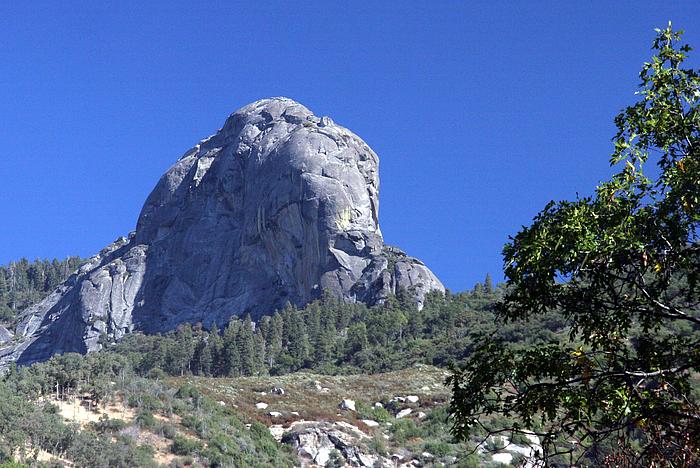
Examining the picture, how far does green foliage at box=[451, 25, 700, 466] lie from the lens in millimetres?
8102

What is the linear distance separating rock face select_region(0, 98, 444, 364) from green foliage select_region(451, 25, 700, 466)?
4318 inches

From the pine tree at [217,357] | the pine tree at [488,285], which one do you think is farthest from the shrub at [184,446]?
the pine tree at [488,285]

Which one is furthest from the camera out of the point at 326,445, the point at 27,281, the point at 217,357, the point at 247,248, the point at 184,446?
the point at 27,281

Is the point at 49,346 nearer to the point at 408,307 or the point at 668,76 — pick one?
the point at 408,307

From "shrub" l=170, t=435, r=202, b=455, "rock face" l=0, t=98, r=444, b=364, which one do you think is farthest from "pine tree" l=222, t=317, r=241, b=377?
→ "shrub" l=170, t=435, r=202, b=455

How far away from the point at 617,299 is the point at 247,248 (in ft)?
434

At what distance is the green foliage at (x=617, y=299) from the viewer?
810cm

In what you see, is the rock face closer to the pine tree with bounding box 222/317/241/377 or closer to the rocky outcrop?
the pine tree with bounding box 222/317/241/377

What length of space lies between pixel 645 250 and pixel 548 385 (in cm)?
165

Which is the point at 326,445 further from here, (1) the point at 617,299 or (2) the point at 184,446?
(1) the point at 617,299

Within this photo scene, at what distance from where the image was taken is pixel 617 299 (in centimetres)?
866

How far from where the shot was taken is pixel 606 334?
8.81 metres

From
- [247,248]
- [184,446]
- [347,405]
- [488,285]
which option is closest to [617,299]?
[184,446]


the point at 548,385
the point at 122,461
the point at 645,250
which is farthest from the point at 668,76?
the point at 122,461
